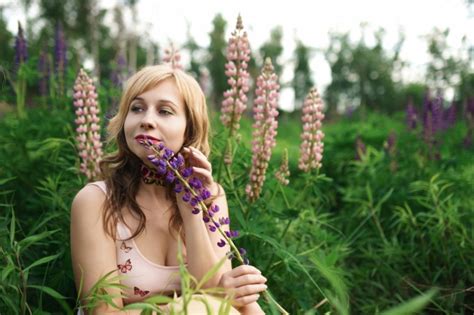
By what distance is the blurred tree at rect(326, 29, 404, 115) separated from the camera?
864 inches

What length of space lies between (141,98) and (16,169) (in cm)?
141

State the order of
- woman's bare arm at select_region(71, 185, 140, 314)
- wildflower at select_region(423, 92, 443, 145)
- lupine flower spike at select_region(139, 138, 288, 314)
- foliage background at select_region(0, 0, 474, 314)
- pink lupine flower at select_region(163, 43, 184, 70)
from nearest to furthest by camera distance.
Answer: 1. lupine flower spike at select_region(139, 138, 288, 314)
2. woman's bare arm at select_region(71, 185, 140, 314)
3. foliage background at select_region(0, 0, 474, 314)
4. pink lupine flower at select_region(163, 43, 184, 70)
5. wildflower at select_region(423, 92, 443, 145)

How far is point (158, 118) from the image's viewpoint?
82.3 inches

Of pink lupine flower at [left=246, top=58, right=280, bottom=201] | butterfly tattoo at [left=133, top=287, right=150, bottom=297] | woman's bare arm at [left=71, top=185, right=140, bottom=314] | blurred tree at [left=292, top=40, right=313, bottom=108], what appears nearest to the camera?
woman's bare arm at [left=71, top=185, right=140, bottom=314]

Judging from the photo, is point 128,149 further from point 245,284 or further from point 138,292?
point 245,284

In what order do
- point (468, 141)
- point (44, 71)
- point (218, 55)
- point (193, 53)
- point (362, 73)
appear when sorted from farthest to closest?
point (193, 53)
point (218, 55)
point (362, 73)
point (468, 141)
point (44, 71)

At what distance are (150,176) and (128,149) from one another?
0.56 feet

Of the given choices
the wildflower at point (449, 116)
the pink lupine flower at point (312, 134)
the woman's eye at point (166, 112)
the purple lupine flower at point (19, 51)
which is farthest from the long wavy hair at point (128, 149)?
the wildflower at point (449, 116)

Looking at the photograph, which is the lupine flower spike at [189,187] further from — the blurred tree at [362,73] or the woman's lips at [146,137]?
Result: the blurred tree at [362,73]

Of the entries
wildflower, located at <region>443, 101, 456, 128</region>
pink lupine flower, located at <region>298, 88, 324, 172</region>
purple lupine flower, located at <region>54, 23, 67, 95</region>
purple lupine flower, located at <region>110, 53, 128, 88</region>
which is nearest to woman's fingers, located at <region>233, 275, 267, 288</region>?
pink lupine flower, located at <region>298, 88, 324, 172</region>

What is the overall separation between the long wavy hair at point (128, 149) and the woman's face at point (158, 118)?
32 millimetres

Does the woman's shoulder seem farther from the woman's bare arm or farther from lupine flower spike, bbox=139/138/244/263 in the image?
lupine flower spike, bbox=139/138/244/263

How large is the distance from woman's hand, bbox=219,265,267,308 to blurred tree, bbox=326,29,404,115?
730 inches

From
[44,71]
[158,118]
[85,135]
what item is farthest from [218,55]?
[158,118]
